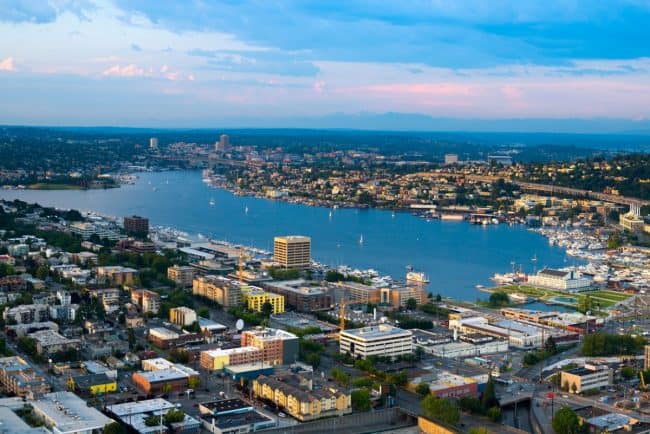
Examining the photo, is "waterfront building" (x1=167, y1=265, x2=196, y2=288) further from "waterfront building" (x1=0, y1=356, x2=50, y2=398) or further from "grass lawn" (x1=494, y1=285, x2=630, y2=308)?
"waterfront building" (x1=0, y1=356, x2=50, y2=398)

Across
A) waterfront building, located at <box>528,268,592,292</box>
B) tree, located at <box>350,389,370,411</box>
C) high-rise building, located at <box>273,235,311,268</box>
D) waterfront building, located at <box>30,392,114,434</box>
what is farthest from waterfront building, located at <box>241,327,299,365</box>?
waterfront building, located at <box>528,268,592,292</box>

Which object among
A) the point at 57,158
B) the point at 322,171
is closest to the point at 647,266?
the point at 322,171

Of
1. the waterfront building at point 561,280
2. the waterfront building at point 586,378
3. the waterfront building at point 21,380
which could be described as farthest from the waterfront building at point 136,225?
the waterfront building at point 586,378

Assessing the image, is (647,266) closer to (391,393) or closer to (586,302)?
(586,302)

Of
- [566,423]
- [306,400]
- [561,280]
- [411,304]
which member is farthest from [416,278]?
[566,423]

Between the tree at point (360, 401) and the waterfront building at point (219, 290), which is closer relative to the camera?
the tree at point (360, 401)

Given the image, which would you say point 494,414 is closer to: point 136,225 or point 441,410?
point 441,410

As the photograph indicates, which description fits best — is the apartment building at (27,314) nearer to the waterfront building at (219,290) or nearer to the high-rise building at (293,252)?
the waterfront building at (219,290)
